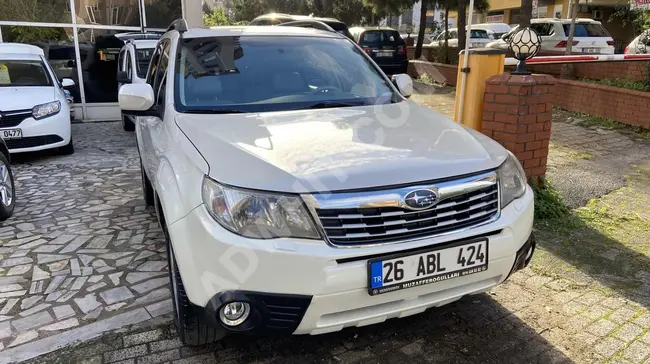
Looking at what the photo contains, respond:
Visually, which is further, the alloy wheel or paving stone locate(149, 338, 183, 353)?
the alloy wheel

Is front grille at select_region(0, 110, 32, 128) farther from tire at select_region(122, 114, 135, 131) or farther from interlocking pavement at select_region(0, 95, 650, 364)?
interlocking pavement at select_region(0, 95, 650, 364)

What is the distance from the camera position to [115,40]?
1081 centimetres

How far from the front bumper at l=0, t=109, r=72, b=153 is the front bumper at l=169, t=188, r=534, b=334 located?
18.3ft

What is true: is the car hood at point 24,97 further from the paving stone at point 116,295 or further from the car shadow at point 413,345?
the car shadow at point 413,345

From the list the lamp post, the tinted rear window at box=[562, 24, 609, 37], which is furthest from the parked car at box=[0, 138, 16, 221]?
the tinted rear window at box=[562, 24, 609, 37]

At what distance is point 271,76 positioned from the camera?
11.2ft

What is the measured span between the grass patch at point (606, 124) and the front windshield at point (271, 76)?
5673 mm

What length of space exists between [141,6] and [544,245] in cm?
985

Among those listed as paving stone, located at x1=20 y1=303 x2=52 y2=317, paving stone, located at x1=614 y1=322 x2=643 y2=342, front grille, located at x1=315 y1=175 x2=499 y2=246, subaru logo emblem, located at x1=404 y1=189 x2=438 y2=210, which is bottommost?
paving stone, located at x1=20 y1=303 x2=52 y2=317

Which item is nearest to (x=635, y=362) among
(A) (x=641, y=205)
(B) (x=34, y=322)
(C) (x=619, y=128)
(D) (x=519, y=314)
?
(D) (x=519, y=314)

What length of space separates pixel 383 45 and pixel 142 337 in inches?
546

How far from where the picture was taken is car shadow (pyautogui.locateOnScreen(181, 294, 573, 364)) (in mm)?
2580

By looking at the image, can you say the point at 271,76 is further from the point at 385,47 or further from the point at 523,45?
the point at 385,47

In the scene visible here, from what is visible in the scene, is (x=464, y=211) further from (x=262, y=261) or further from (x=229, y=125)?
(x=229, y=125)
